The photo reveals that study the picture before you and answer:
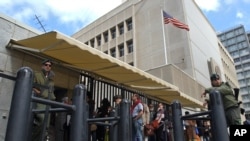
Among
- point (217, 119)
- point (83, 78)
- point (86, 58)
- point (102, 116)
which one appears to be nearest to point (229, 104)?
point (217, 119)

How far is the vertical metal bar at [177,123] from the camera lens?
2513 millimetres

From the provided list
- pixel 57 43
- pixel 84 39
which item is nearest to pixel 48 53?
pixel 57 43

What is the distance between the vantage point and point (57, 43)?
19.9 feet

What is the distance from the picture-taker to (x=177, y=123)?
2576 millimetres

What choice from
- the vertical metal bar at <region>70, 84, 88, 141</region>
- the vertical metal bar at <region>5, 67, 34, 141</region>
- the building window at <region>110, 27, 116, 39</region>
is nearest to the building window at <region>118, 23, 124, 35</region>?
the building window at <region>110, 27, 116, 39</region>

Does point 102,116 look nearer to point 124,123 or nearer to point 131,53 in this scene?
point 124,123

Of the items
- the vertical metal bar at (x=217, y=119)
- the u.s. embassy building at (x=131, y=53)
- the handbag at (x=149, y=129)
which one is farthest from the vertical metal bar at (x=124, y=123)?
the handbag at (x=149, y=129)

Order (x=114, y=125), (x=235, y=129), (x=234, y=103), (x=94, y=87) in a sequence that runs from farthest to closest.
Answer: (x=94, y=87) < (x=234, y=103) < (x=114, y=125) < (x=235, y=129)

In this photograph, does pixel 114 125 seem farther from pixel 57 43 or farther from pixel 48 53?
pixel 48 53

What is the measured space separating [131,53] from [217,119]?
25.0m

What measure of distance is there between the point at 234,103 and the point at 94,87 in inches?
202

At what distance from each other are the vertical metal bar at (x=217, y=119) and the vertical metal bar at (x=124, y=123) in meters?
0.81

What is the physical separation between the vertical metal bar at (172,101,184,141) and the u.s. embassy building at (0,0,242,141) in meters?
1.70

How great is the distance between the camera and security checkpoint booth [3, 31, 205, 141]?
1731 mm
